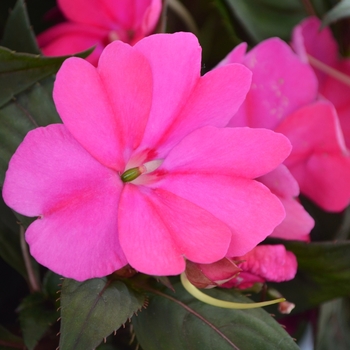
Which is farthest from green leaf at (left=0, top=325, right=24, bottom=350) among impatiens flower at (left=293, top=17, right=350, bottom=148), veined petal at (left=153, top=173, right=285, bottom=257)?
impatiens flower at (left=293, top=17, right=350, bottom=148)

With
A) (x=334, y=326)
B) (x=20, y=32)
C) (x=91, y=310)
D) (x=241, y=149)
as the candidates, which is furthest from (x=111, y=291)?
(x=334, y=326)

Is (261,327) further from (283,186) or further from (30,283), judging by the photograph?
(30,283)

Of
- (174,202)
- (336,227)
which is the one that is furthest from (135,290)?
(336,227)

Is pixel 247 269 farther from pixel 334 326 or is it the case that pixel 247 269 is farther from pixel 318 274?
pixel 334 326

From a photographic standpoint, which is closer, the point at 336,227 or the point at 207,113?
the point at 207,113

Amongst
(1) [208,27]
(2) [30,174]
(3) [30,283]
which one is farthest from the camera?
(1) [208,27]

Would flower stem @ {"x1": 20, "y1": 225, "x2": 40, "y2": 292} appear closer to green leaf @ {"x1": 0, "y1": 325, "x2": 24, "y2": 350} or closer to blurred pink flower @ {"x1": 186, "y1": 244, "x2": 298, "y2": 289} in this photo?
green leaf @ {"x1": 0, "y1": 325, "x2": 24, "y2": 350}

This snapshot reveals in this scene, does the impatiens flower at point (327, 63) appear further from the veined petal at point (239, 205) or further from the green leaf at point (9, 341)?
the green leaf at point (9, 341)
